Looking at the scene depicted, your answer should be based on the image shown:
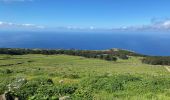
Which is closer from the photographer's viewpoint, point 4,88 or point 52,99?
point 52,99

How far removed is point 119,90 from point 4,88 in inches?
212

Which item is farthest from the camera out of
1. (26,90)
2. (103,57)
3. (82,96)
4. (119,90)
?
(103,57)

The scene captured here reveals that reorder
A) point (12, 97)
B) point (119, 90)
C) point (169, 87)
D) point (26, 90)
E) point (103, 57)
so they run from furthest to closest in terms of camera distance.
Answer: point (103, 57)
point (169, 87)
point (119, 90)
point (26, 90)
point (12, 97)

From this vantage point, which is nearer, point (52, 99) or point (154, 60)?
point (52, 99)

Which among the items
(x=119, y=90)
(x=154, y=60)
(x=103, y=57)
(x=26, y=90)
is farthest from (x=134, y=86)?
(x=103, y=57)

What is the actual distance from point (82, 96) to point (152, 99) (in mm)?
2773

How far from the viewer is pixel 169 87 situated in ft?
53.2

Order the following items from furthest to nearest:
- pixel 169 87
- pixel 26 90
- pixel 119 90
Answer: pixel 169 87 → pixel 119 90 → pixel 26 90

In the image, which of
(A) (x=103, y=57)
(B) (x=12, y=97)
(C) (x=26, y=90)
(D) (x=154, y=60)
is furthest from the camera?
(A) (x=103, y=57)

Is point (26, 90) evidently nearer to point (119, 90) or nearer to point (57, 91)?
point (57, 91)

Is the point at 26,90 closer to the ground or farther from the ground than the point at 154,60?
farther from the ground

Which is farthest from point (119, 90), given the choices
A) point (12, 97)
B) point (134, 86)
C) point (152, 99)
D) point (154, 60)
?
point (154, 60)

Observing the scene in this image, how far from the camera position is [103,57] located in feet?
491

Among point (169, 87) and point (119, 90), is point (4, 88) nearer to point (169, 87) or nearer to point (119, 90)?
point (119, 90)
